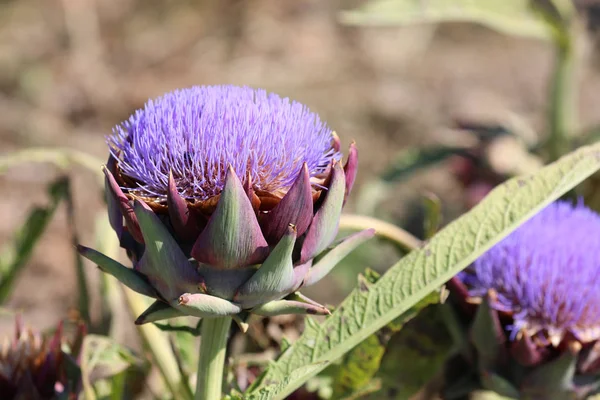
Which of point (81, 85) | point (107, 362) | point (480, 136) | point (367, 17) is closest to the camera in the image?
point (107, 362)

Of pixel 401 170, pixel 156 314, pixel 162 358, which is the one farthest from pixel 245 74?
pixel 156 314

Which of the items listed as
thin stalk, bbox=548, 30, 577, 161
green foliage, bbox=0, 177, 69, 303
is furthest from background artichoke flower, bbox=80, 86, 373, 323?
thin stalk, bbox=548, 30, 577, 161

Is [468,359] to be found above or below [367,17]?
below

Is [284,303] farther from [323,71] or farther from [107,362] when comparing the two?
[323,71]

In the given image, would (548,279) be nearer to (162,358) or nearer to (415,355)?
(415,355)

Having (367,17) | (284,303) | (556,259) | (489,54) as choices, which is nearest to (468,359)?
(556,259)

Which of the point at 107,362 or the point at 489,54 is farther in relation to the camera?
the point at 489,54

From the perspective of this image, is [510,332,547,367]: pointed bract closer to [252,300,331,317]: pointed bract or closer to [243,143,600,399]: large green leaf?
[243,143,600,399]: large green leaf
